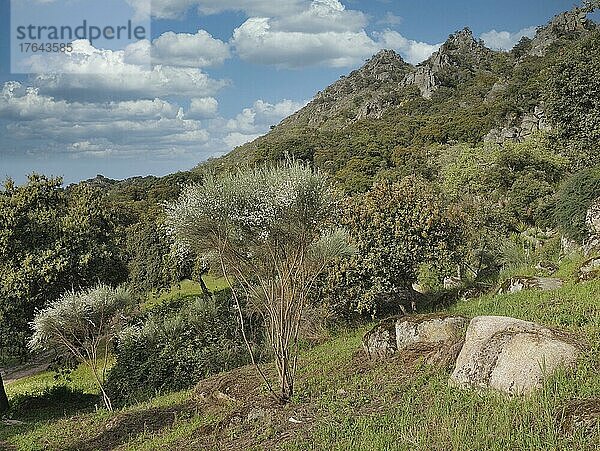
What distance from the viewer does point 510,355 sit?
713cm

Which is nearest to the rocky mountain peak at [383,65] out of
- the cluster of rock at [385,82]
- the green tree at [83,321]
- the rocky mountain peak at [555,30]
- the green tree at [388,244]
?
the cluster of rock at [385,82]

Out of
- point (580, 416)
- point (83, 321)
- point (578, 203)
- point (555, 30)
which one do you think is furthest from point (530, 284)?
point (555, 30)

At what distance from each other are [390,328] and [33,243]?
409 inches

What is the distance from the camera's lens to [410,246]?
14.6 metres

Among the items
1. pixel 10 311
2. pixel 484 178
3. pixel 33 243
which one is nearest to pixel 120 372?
pixel 10 311

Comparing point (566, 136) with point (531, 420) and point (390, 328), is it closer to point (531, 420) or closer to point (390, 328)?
point (390, 328)

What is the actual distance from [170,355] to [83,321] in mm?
2595

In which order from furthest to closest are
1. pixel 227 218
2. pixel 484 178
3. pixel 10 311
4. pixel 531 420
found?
pixel 484 178 < pixel 10 311 < pixel 227 218 < pixel 531 420

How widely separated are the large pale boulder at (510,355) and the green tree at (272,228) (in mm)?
2790

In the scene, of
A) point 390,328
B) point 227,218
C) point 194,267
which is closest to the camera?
point 227,218

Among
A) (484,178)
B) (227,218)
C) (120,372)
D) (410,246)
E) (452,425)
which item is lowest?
(120,372)

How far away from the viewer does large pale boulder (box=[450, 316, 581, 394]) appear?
264 inches

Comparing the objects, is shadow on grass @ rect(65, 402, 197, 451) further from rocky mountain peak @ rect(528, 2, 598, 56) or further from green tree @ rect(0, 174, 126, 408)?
rocky mountain peak @ rect(528, 2, 598, 56)

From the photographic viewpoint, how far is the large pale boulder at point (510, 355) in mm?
6707
